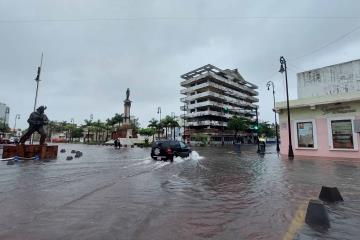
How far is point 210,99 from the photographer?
9050 cm

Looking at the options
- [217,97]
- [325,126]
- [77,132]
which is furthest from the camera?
[77,132]

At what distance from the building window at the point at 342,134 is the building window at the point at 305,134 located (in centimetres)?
188

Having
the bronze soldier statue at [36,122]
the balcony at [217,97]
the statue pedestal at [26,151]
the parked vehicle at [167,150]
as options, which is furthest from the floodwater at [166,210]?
the balcony at [217,97]

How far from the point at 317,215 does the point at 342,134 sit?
68.3ft

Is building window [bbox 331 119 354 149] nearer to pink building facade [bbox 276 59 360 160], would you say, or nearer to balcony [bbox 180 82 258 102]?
pink building facade [bbox 276 59 360 160]

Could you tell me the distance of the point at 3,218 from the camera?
16.9ft

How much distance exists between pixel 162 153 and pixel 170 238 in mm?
17393

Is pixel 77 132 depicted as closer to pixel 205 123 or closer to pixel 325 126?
pixel 205 123

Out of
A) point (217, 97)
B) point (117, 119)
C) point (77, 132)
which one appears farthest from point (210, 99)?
point (77, 132)

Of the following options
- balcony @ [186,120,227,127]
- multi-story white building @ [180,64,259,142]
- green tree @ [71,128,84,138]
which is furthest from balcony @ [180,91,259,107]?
green tree @ [71,128,84,138]

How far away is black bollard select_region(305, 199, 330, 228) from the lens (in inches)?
189

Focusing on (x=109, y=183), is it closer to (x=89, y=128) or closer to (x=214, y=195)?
(x=214, y=195)

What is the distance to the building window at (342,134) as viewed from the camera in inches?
873

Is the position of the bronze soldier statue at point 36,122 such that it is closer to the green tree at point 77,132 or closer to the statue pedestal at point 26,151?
the statue pedestal at point 26,151
